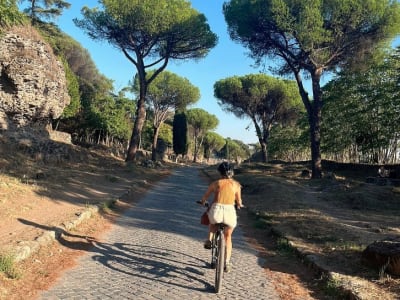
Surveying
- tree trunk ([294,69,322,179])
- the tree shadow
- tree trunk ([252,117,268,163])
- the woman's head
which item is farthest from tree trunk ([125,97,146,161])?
the woman's head

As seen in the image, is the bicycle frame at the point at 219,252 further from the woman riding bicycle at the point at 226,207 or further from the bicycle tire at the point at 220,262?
the woman riding bicycle at the point at 226,207

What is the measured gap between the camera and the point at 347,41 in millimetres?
21812

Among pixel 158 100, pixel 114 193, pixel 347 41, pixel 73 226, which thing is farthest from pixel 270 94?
pixel 73 226

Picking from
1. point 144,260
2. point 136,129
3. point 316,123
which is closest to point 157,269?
point 144,260

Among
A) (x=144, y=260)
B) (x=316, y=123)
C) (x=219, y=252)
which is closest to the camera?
(x=219, y=252)

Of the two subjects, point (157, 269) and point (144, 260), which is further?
point (144, 260)

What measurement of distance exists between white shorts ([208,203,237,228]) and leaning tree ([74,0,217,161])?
21.0 meters

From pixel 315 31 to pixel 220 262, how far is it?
17451 millimetres

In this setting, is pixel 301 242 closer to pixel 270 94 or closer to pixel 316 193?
pixel 316 193

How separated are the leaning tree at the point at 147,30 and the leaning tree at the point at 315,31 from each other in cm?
364

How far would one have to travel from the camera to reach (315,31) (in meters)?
20.0

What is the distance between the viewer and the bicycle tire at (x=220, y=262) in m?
5.19

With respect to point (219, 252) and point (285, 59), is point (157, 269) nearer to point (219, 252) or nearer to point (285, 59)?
point (219, 252)

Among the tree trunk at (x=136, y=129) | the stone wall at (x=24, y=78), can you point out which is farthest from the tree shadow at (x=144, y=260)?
the tree trunk at (x=136, y=129)
